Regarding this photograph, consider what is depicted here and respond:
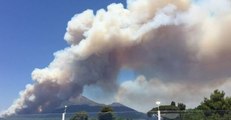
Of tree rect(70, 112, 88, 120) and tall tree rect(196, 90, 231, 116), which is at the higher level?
tall tree rect(196, 90, 231, 116)

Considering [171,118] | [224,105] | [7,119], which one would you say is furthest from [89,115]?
[224,105]

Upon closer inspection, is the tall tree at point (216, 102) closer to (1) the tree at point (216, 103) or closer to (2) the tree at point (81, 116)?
(1) the tree at point (216, 103)

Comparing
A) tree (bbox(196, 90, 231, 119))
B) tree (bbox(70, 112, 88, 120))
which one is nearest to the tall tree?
tree (bbox(196, 90, 231, 119))

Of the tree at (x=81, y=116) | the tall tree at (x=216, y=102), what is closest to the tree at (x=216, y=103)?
the tall tree at (x=216, y=102)

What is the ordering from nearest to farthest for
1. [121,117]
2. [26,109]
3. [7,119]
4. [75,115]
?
[75,115] < [121,117] < [7,119] < [26,109]

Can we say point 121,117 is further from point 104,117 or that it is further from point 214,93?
point 214,93

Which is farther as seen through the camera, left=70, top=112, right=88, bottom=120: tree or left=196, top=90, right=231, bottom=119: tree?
left=196, top=90, right=231, bottom=119: tree

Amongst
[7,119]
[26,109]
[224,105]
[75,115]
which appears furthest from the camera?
[26,109]

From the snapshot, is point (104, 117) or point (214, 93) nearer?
point (104, 117)

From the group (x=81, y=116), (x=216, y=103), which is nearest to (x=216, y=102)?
(x=216, y=103)

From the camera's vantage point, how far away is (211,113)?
25.9m

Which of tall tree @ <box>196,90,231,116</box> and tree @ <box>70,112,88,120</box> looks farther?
tall tree @ <box>196,90,231,116</box>

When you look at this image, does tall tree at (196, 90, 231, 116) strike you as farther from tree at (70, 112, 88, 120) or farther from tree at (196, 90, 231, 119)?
tree at (70, 112, 88, 120)

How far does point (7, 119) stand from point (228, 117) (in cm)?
1493
